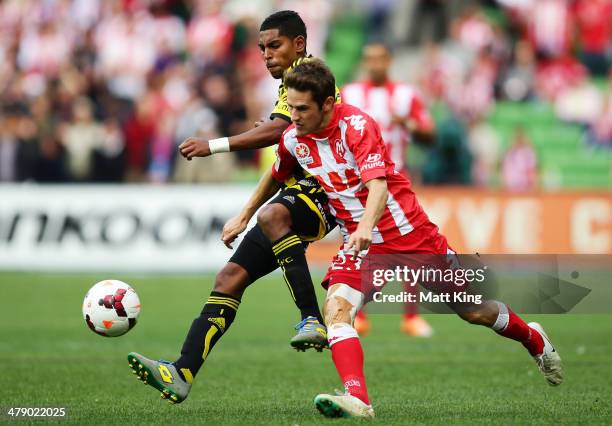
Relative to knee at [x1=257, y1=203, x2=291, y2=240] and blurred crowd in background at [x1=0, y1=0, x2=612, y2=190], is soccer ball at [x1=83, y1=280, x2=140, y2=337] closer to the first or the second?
knee at [x1=257, y1=203, x2=291, y2=240]

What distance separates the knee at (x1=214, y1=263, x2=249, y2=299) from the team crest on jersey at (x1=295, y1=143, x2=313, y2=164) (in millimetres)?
832

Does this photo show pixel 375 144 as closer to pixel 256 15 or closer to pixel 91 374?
pixel 91 374

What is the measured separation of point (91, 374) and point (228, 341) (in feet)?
8.97

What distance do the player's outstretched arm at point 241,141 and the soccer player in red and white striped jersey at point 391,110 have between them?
184 inches

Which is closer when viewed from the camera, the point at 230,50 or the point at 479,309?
the point at 479,309

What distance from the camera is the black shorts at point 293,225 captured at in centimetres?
727

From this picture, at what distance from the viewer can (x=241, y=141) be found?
23.4ft

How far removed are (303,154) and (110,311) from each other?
1704 mm

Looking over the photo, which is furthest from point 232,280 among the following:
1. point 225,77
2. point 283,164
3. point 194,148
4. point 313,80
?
point 225,77

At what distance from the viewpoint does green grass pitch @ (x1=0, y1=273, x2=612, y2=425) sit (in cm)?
691

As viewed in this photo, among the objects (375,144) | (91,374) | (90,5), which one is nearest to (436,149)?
(90,5)

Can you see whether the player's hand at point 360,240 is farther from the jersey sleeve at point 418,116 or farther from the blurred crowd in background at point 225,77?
the blurred crowd in background at point 225,77

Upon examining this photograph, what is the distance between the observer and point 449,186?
1958 centimetres

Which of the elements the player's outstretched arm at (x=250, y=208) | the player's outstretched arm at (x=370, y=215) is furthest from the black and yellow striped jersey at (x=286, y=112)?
the player's outstretched arm at (x=370, y=215)
